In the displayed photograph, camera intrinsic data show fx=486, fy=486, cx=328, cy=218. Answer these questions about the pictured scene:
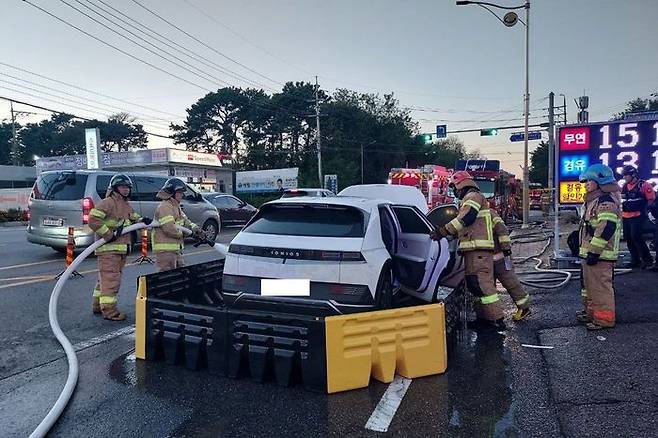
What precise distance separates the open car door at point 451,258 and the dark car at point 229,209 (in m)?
13.2

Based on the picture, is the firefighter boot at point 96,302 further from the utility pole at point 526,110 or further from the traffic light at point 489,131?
the traffic light at point 489,131

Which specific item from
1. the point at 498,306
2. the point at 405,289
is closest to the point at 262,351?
the point at 405,289

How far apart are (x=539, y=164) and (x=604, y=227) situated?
6953 cm

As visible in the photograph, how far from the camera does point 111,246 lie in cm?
590

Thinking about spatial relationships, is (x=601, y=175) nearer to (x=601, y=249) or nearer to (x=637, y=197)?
(x=601, y=249)

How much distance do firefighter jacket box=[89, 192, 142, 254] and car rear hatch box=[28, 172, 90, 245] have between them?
15.2ft

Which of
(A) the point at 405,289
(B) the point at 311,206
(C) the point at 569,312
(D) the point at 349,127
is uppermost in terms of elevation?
(D) the point at 349,127

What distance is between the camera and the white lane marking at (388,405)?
10.5 feet

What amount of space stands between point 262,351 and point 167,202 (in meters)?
3.37

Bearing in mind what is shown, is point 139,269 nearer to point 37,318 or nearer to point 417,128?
point 37,318

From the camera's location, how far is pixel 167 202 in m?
6.47

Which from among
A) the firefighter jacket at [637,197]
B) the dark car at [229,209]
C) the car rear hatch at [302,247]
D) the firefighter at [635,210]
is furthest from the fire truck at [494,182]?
the car rear hatch at [302,247]

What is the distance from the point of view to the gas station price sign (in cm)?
803

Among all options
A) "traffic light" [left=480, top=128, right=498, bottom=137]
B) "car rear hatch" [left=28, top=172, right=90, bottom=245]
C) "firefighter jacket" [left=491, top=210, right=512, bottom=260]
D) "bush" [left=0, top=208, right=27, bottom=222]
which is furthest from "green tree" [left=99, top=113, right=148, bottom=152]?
"firefighter jacket" [left=491, top=210, right=512, bottom=260]
